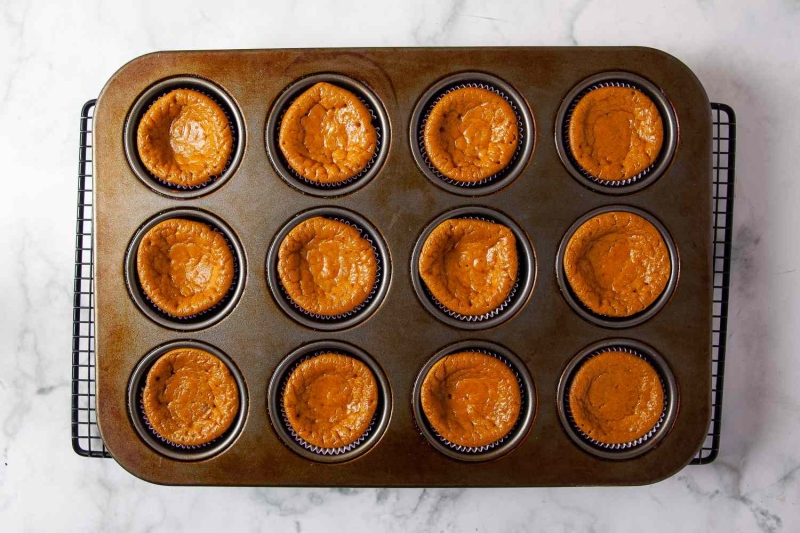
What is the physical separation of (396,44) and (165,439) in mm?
2137

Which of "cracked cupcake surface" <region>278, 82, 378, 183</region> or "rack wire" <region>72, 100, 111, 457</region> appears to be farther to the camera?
"rack wire" <region>72, 100, 111, 457</region>

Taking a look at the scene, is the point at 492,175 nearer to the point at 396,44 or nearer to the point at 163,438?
the point at 396,44

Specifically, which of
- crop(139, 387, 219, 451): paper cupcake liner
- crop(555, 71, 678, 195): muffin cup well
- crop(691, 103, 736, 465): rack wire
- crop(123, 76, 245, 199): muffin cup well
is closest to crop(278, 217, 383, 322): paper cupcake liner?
crop(123, 76, 245, 199): muffin cup well

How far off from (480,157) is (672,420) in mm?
1414

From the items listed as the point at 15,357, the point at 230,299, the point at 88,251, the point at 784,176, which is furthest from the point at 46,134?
the point at 784,176

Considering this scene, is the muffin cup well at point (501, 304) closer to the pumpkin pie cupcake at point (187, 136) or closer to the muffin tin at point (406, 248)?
the muffin tin at point (406, 248)

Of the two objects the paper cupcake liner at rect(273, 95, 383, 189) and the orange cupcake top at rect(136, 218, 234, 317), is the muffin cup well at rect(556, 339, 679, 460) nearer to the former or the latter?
the paper cupcake liner at rect(273, 95, 383, 189)

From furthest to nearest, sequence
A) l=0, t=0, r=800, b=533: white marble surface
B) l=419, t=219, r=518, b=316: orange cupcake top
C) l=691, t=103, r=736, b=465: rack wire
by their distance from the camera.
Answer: l=0, t=0, r=800, b=533: white marble surface
l=691, t=103, r=736, b=465: rack wire
l=419, t=219, r=518, b=316: orange cupcake top

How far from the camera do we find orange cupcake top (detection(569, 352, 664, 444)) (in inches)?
95.5

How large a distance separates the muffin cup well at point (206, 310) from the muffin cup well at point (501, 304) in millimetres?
762

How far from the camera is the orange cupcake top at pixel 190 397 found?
8.00ft

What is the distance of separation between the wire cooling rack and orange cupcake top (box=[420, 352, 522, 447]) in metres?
0.95

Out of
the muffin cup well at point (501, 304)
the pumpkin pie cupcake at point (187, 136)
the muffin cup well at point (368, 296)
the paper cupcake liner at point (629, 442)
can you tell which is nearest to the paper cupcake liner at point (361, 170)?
the muffin cup well at point (368, 296)

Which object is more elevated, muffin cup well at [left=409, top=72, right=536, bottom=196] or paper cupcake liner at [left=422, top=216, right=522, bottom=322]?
muffin cup well at [left=409, top=72, right=536, bottom=196]
